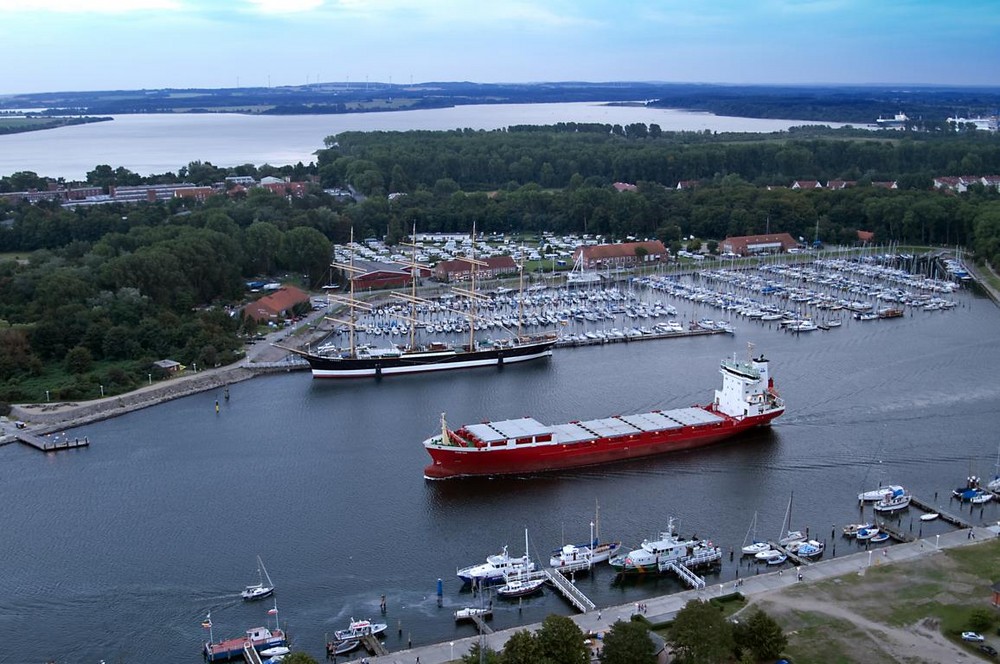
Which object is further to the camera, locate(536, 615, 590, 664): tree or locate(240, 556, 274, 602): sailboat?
locate(240, 556, 274, 602): sailboat

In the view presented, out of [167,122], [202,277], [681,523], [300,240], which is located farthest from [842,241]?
[167,122]

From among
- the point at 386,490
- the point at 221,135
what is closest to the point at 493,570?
the point at 386,490

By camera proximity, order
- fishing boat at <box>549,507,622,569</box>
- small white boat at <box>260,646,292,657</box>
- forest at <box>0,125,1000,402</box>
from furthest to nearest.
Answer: forest at <box>0,125,1000,402</box>, fishing boat at <box>549,507,622,569</box>, small white boat at <box>260,646,292,657</box>

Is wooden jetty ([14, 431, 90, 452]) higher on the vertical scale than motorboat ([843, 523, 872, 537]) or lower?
higher

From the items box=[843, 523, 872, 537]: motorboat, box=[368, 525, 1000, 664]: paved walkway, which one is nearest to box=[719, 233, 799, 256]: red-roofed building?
box=[843, 523, 872, 537]: motorboat

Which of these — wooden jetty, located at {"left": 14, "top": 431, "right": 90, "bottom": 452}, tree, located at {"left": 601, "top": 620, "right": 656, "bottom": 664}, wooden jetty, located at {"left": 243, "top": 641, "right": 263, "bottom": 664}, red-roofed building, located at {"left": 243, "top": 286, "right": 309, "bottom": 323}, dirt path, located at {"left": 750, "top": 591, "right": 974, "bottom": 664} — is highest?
red-roofed building, located at {"left": 243, "top": 286, "right": 309, "bottom": 323}

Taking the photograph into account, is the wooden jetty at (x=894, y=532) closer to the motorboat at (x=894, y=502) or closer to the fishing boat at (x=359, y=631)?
the motorboat at (x=894, y=502)

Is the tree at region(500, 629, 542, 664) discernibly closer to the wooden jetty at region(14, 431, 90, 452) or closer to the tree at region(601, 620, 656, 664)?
the tree at region(601, 620, 656, 664)
